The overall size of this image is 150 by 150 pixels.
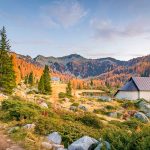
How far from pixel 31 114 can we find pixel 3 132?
2767 mm

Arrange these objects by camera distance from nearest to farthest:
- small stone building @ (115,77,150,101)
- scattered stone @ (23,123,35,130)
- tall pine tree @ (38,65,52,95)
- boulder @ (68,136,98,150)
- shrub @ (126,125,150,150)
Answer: shrub @ (126,125,150,150)
boulder @ (68,136,98,150)
scattered stone @ (23,123,35,130)
small stone building @ (115,77,150,101)
tall pine tree @ (38,65,52,95)

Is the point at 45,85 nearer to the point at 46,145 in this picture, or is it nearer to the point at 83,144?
the point at 46,145

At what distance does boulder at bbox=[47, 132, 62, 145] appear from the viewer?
14.1m

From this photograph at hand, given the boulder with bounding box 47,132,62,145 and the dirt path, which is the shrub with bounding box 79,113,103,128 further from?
the dirt path

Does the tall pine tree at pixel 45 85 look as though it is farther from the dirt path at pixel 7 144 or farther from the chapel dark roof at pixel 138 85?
the dirt path at pixel 7 144

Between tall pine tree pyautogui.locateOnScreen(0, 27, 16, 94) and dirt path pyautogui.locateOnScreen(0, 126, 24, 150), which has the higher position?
tall pine tree pyautogui.locateOnScreen(0, 27, 16, 94)

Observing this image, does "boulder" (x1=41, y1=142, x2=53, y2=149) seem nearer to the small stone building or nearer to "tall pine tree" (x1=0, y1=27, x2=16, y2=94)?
"tall pine tree" (x1=0, y1=27, x2=16, y2=94)

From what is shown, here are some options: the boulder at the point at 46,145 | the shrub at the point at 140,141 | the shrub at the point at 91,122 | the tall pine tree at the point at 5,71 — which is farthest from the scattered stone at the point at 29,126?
the tall pine tree at the point at 5,71

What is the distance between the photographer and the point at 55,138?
47.0 feet

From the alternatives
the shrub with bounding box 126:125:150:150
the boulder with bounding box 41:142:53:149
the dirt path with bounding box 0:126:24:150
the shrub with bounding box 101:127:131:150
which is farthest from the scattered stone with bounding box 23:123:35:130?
the shrub with bounding box 126:125:150:150

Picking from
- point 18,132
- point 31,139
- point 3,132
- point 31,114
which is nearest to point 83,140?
point 31,139

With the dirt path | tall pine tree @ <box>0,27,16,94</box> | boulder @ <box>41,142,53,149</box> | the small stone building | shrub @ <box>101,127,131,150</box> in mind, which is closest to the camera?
shrub @ <box>101,127,131,150</box>

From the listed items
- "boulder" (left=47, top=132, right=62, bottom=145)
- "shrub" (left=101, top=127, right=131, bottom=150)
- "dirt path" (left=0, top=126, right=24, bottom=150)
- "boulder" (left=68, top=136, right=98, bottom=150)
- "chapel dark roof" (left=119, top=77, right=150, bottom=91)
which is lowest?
"dirt path" (left=0, top=126, right=24, bottom=150)

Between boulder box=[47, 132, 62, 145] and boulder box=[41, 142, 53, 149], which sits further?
boulder box=[47, 132, 62, 145]
